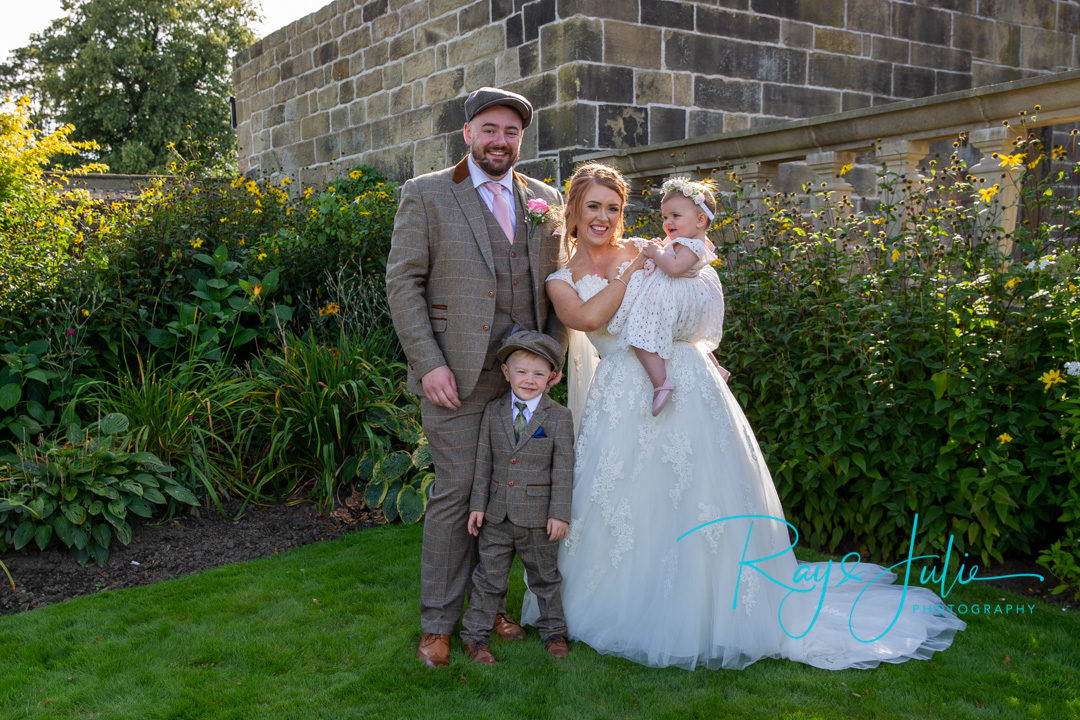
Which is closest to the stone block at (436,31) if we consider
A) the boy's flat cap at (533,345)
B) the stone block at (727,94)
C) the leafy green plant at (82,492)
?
the stone block at (727,94)

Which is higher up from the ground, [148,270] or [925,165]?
[925,165]

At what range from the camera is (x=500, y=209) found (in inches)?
126

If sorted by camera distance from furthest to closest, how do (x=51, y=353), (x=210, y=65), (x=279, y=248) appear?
(x=210, y=65) → (x=279, y=248) → (x=51, y=353)

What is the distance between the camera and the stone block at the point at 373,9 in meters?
9.42

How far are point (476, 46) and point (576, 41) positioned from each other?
1.57m

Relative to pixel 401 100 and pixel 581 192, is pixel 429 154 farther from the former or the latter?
pixel 581 192

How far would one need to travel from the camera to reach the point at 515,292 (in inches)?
125

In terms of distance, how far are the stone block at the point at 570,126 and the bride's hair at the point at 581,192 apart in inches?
144

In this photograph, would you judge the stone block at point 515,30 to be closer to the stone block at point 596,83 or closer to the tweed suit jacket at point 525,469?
the stone block at point 596,83

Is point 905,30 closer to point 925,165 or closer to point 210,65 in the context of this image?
point 925,165

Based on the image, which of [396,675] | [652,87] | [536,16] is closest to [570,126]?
[652,87]

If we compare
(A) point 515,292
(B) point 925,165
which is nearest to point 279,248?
(A) point 515,292

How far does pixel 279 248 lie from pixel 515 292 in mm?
3656

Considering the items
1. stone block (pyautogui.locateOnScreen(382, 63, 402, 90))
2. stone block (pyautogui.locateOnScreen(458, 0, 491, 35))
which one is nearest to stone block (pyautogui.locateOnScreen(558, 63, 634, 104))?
stone block (pyautogui.locateOnScreen(458, 0, 491, 35))
